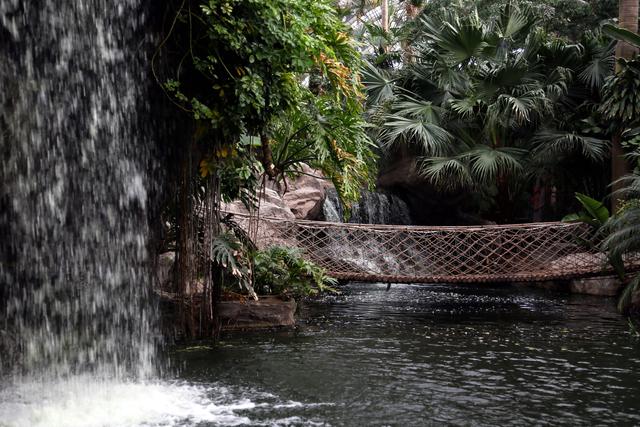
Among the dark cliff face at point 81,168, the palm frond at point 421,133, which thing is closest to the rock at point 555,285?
the palm frond at point 421,133

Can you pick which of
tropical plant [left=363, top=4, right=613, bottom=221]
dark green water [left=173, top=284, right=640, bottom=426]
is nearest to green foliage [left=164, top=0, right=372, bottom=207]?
dark green water [left=173, top=284, right=640, bottom=426]

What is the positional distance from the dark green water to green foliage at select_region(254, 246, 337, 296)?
467mm

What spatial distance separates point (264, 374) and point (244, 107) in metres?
2.16

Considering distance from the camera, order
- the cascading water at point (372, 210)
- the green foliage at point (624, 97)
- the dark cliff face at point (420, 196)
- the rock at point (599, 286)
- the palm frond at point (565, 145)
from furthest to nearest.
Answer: the dark cliff face at point (420, 196) → the cascading water at point (372, 210) → the palm frond at point (565, 145) → the rock at point (599, 286) → the green foliage at point (624, 97)

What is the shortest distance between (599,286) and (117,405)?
9470 millimetres

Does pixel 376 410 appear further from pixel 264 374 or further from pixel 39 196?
pixel 39 196

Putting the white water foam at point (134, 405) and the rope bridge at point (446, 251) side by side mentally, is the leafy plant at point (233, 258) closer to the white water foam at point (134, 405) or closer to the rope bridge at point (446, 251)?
the white water foam at point (134, 405)

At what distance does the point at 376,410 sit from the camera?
426cm

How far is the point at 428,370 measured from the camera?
215 inches

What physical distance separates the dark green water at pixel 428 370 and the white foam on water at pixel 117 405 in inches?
3.6

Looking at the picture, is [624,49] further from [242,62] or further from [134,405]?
[134,405]

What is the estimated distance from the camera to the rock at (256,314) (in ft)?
23.3

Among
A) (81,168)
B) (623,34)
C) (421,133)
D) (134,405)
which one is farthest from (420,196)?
(134,405)

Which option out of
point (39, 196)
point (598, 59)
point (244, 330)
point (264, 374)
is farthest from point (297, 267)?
point (598, 59)
